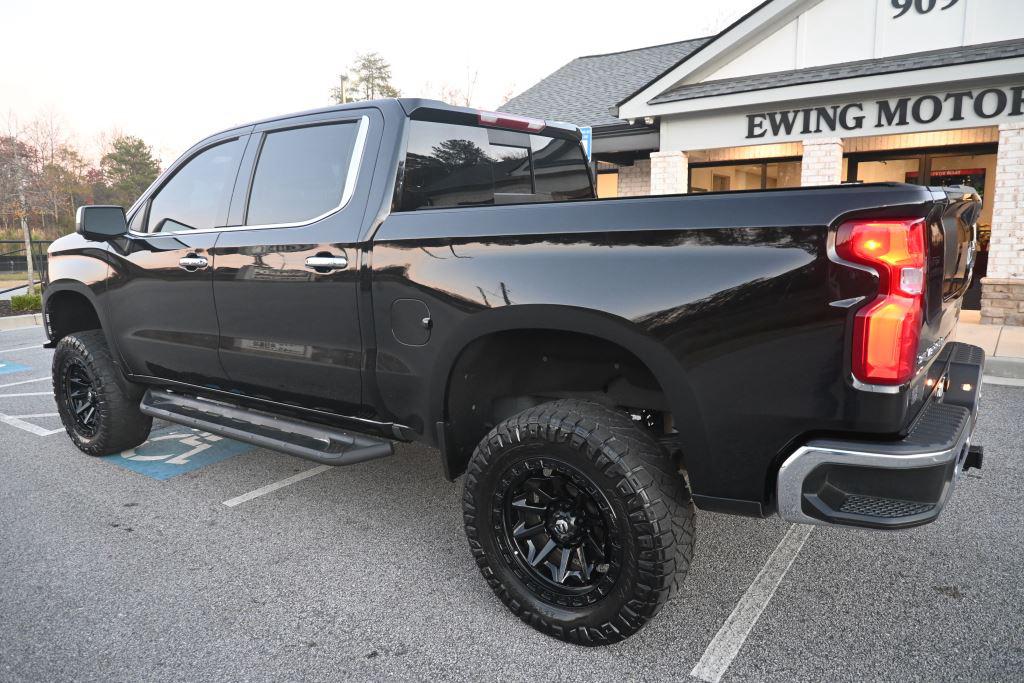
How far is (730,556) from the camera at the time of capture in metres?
3.22

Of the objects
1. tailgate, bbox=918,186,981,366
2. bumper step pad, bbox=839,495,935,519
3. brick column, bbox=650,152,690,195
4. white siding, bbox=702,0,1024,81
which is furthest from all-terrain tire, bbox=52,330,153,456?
white siding, bbox=702,0,1024,81

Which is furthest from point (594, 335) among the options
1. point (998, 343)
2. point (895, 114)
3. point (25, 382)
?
point (895, 114)

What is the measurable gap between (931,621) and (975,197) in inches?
64.6

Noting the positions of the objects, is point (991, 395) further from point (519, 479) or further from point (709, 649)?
point (519, 479)

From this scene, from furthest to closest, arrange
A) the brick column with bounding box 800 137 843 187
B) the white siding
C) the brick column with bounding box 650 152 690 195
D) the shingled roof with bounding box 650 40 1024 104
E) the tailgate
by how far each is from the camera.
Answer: the brick column with bounding box 650 152 690 195
the brick column with bounding box 800 137 843 187
the white siding
the shingled roof with bounding box 650 40 1024 104
the tailgate

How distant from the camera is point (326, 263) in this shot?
3.07 meters

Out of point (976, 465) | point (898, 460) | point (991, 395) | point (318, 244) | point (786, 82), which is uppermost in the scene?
point (786, 82)

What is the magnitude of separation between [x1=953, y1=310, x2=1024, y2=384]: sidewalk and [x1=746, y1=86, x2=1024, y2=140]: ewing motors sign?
3040 mm

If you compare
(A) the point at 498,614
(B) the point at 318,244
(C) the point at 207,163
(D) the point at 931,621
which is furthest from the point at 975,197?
(C) the point at 207,163

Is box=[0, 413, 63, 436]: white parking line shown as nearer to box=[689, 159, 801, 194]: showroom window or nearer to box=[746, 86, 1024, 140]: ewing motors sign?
box=[746, 86, 1024, 140]: ewing motors sign

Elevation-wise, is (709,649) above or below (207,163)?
below

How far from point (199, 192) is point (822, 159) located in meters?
10.8

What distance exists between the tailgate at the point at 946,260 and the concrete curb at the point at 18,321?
14.2 meters

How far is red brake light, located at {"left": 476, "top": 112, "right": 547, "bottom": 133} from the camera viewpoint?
3.53m
